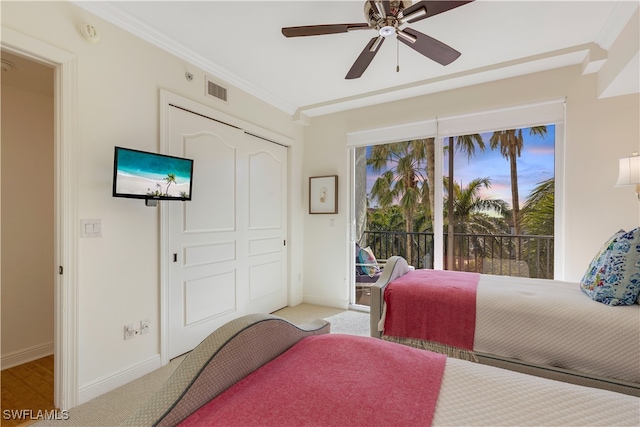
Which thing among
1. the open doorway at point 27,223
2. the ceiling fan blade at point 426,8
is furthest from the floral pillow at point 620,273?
the open doorway at point 27,223

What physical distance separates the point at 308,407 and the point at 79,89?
228 centimetres

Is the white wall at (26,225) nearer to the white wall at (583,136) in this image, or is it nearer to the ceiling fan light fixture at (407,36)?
the ceiling fan light fixture at (407,36)

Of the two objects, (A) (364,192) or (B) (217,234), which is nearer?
(B) (217,234)

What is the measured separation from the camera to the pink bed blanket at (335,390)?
0.76 meters

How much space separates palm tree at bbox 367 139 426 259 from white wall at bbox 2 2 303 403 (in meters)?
2.40

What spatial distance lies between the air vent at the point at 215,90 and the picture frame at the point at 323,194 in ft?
5.09

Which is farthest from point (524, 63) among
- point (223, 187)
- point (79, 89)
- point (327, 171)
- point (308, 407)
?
point (79, 89)

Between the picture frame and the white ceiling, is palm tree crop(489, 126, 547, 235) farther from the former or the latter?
the picture frame

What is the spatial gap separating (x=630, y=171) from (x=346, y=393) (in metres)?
2.70

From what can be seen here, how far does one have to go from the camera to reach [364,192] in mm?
3832

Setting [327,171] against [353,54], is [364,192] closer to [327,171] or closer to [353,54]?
[327,171]

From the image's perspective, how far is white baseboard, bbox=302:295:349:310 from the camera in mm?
3775
